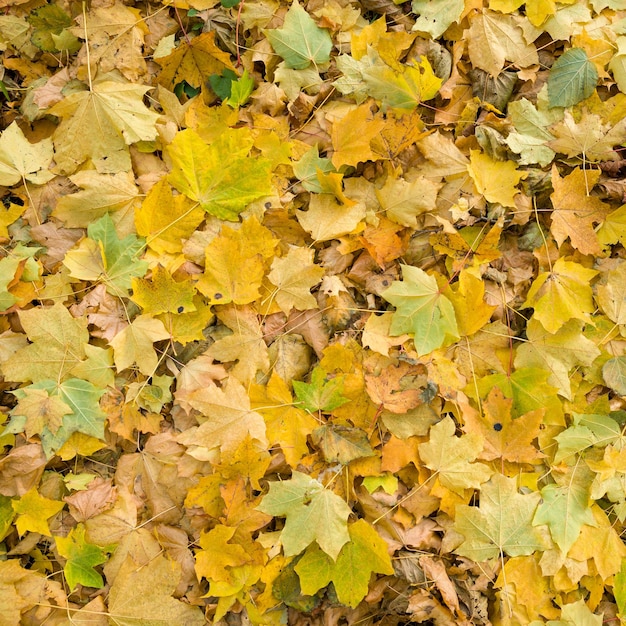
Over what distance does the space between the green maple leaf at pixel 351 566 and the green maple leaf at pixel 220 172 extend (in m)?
0.90

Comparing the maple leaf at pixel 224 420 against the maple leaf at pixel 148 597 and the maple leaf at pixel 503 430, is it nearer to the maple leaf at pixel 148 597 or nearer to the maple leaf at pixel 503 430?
the maple leaf at pixel 148 597

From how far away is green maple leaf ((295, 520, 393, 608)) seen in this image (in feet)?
4.43

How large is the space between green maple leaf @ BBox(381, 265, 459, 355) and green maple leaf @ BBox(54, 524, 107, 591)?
0.95 m

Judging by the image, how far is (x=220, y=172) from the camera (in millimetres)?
1541

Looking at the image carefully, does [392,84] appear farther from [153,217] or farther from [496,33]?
[153,217]

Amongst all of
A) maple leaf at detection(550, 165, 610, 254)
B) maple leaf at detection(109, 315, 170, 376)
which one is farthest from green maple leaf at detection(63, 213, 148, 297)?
maple leaf at detection(550, 165, 610, 254)

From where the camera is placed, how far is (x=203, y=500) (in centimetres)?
143

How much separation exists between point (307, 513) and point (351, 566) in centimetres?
17

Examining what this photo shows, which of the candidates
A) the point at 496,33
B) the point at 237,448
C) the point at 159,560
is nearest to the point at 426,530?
the point at 237,448

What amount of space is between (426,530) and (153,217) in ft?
3.62

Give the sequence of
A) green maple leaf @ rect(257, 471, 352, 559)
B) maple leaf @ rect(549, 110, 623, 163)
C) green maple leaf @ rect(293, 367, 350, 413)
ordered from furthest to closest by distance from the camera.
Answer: maple leaf @ rect(549, 110, 623, 163), green maple leaf @ rect(293, 367, 350, 413), green maple leaf @ rect(257, 471, 352, 559)

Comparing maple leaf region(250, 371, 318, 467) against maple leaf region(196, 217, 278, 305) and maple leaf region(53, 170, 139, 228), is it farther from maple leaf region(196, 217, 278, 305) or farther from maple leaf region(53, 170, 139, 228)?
maple leaf region(53, 170, 139, 228)

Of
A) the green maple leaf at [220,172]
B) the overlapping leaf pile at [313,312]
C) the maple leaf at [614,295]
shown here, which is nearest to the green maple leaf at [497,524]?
the overlapping leaf pile at [313,312]

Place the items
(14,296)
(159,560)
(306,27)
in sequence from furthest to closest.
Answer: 1. (306,27)
2. (14,296)
3. (159,560)
